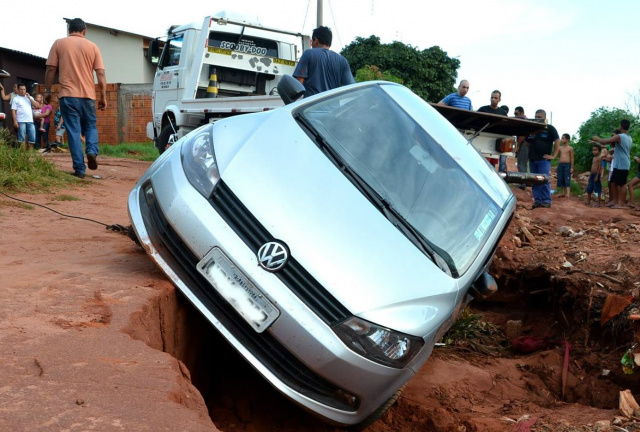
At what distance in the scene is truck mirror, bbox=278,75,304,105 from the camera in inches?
166

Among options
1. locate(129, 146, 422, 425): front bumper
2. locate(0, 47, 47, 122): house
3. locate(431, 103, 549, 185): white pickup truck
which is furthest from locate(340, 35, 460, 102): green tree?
locate(129, 146, 422, 425): front bumper

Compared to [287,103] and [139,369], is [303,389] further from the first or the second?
[287,103]

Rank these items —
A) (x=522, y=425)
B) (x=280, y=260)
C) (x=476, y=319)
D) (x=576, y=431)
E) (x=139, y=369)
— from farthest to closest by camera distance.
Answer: (x=476, y=319) < (x=522, y=425) < (x=576, y=431) < (x=280, y=260) < (x=139, y=369)

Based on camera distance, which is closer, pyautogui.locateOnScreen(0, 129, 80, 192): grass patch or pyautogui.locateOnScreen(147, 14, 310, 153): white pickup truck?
pyautogui.locateOnScreen(0, 129, 80, 192): grass patch

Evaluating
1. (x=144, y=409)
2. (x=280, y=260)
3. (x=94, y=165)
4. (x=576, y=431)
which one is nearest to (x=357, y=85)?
(x=280, y=260)

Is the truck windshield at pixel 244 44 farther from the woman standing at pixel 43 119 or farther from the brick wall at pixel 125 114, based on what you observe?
the brick wall at pixel 125 114

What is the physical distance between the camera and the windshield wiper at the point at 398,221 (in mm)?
3248

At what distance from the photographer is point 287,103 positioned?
14.2ft

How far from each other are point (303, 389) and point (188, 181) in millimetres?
1199

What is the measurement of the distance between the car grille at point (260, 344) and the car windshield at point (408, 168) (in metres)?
0.90

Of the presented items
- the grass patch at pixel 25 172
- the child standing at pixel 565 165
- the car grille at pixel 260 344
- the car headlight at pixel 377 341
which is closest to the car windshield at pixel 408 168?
the car headlight at pixel 377 341

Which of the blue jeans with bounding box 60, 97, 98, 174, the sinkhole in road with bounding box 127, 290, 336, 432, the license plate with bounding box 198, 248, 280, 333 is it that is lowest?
the sinkhole in road with bounding box 127, 290, 336, 432

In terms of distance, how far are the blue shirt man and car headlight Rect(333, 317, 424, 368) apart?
14.6 feet

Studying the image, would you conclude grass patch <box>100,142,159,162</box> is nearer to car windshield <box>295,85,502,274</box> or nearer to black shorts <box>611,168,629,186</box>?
black shorts <box>611,168,629,186</box>
